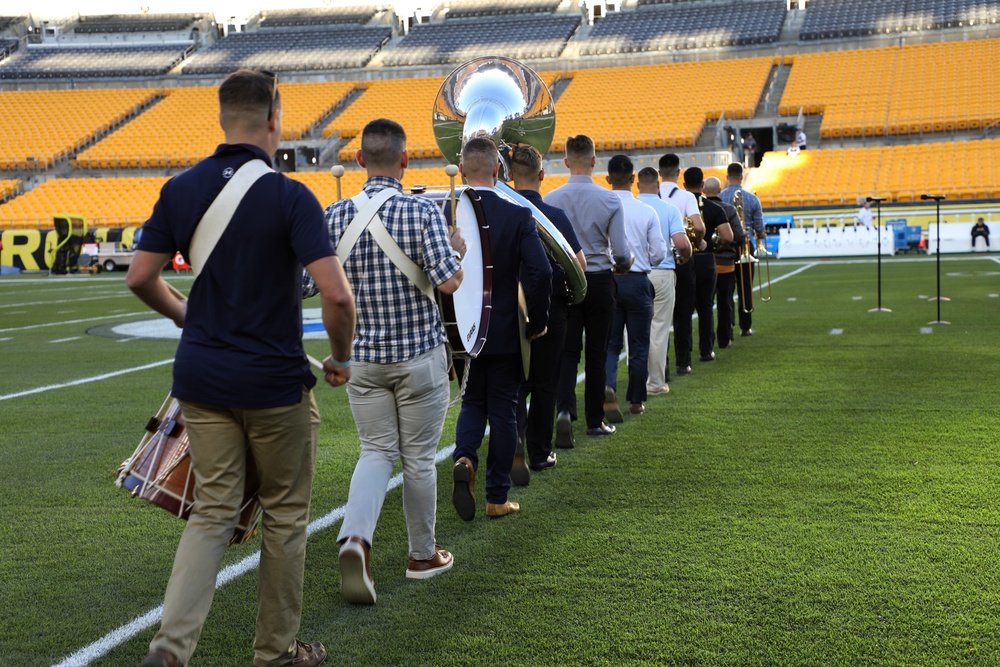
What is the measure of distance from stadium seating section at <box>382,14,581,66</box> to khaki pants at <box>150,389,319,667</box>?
4931cm

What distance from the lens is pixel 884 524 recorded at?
5.02 m

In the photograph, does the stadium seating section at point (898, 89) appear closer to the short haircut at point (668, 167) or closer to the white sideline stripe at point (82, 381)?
the short haircut at point (668, 167)

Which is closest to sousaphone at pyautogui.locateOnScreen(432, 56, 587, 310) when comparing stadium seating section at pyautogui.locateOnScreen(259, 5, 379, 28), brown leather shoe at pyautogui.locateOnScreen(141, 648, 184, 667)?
brown leather shoe at pyautogui.locateOnScreen(141, 648, 184, 667)

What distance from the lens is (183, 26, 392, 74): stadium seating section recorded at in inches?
2153

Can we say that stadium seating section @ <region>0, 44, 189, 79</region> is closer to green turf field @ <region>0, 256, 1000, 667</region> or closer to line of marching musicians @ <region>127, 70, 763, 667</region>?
green turf field @ <region>0, 256, 1000, 667</region>

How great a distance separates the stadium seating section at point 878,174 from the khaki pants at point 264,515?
108 ft

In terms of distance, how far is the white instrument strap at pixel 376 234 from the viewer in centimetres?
426

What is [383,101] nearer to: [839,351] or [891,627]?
[839,351]

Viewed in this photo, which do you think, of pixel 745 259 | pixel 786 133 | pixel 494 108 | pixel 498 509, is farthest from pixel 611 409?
pixel 786 133

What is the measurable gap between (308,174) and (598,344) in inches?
1527

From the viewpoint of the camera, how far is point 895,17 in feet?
162

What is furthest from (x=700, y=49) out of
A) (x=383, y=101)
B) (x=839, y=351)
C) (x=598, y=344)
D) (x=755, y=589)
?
(x=755, y=589)

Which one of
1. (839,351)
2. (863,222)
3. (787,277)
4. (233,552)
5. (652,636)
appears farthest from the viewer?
(863,222)

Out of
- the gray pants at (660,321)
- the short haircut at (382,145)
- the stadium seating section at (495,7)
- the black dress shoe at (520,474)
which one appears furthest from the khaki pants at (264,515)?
the stadium seating section at (495,7)
